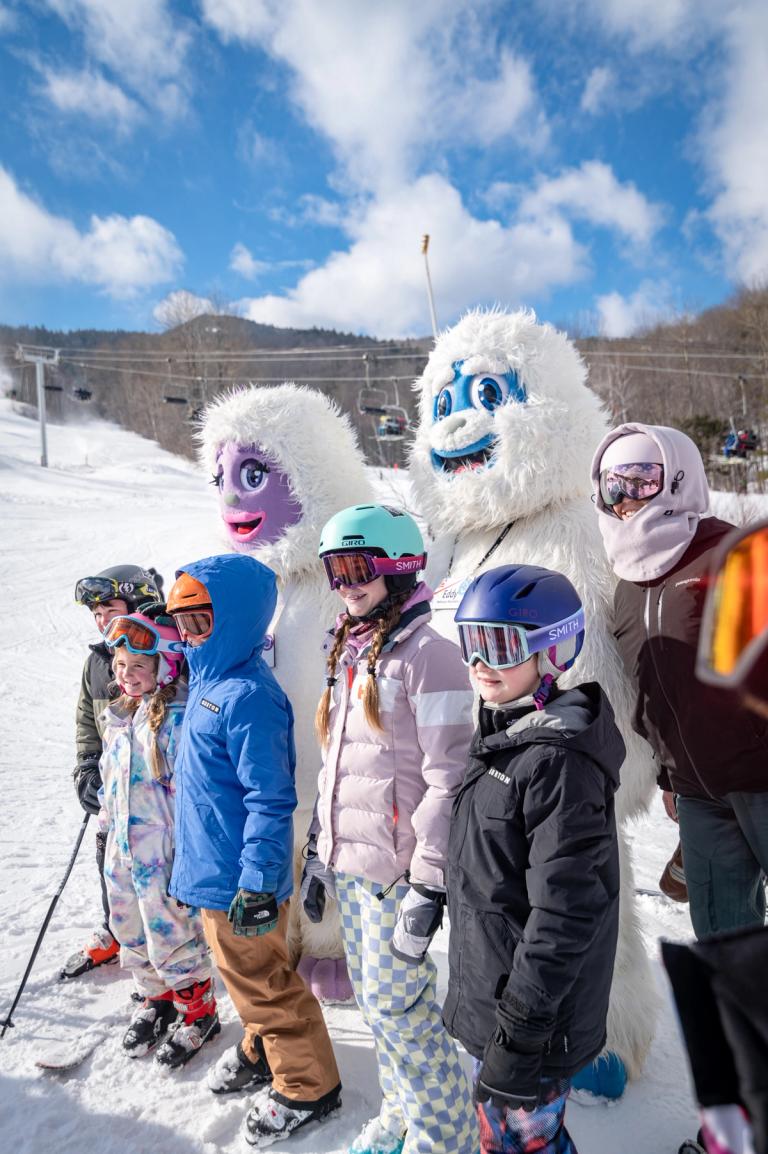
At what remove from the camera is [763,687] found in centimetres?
53

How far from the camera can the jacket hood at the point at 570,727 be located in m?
1.40

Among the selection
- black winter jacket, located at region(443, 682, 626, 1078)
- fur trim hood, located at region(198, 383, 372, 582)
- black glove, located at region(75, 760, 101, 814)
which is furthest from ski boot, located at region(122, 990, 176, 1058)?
fur trim hood, located at region(198, 383, 372, 582)

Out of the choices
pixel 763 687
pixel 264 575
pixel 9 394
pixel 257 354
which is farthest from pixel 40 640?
pixel 9 394

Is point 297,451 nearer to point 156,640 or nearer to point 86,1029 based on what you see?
point 156,640

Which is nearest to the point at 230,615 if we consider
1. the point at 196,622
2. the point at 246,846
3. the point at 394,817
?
the point at 196,622

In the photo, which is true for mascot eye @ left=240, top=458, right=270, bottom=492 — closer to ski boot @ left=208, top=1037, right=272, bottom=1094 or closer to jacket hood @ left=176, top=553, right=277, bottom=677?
jacket hood @ left=176, top=553, right=277, bottom=677

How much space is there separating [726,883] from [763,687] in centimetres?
170

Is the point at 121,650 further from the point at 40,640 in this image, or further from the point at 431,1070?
the point at 40,640

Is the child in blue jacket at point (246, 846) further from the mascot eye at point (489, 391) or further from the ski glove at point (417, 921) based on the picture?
the mascot eye at point (489, 391)

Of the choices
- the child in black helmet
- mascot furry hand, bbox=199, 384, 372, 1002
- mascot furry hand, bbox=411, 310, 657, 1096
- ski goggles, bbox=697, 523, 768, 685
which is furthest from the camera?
the child in black helmet

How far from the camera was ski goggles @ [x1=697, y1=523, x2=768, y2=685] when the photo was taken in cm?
43

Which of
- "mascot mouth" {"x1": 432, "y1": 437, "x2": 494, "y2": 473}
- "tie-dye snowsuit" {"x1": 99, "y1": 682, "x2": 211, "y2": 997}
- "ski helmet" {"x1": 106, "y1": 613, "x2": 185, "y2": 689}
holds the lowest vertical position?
"tie-dye snowsuit" {"x1": 99, "y1": 682, "x2": 211, "y2": 997}

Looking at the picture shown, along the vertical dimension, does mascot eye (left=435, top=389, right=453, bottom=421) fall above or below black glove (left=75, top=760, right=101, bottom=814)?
above

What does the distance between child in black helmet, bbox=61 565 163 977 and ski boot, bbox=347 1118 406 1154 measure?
143cm
